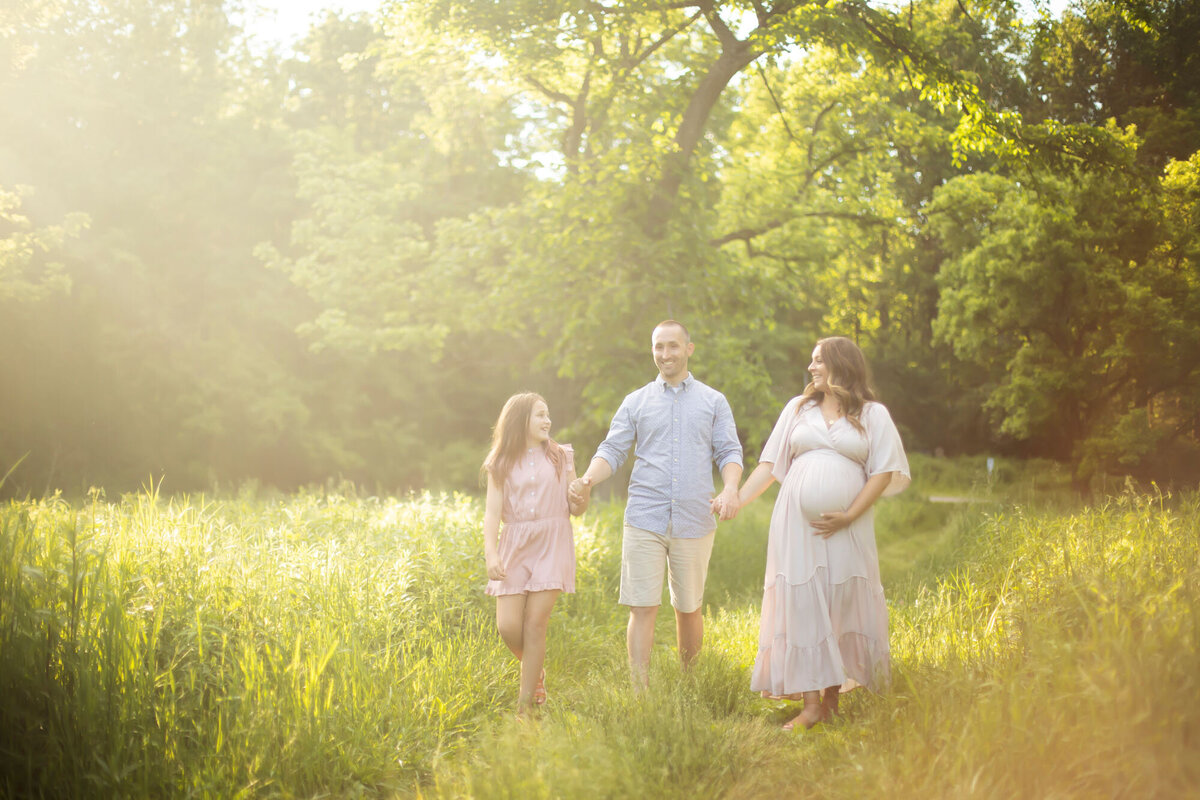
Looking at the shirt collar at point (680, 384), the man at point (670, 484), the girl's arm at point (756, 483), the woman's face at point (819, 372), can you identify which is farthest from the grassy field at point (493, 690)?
the shirt collar at point (680, 384)

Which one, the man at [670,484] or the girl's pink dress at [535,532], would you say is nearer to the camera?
the girl's pink dress at [535,532]

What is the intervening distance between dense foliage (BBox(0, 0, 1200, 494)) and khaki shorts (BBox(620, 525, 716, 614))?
524 cm

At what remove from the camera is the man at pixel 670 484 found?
5.08m

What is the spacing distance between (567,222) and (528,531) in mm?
9431

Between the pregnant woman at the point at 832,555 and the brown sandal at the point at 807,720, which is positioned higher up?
the pregnant woman at the point at 832,555

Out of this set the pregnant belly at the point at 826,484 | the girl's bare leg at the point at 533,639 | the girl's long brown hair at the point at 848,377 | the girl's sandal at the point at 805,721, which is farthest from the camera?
the girl's bare leg at the point at 533,639

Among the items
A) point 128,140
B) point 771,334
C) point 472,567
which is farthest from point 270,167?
point 472,567

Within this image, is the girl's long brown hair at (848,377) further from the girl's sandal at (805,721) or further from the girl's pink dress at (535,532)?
the girl's pink dress at (535,532)

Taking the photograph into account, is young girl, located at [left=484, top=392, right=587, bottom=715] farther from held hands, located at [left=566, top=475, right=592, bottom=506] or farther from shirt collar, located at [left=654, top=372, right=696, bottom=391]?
shirt collar, located at [left=654, top=372, right=696, bottom=391]

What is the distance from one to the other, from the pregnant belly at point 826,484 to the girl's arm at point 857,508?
0.05 meters

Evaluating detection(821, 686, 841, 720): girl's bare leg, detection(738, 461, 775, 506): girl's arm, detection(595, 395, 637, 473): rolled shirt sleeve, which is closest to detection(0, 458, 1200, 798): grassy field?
detection(821, 686, 841, 720): girl's bare leg

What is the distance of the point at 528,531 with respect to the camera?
4.89 m

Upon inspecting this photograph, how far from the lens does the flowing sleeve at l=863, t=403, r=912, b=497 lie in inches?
177

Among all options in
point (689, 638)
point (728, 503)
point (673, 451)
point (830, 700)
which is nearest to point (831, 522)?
point (728, 503)
